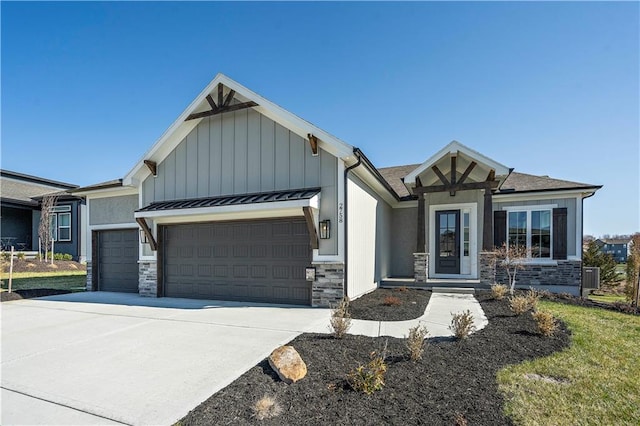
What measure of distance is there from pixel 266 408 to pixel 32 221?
90.9 feet

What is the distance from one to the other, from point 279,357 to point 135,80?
11849mm

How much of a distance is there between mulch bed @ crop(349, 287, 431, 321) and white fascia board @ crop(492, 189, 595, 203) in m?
5.09

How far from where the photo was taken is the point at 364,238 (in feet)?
32.4

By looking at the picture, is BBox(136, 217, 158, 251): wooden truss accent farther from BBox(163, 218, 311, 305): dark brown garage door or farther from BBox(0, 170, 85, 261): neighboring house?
BBox(0, 170, 85, 261): neighboring house

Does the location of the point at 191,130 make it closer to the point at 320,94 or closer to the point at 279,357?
the point at 320,94

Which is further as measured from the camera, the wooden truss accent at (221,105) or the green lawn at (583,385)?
the wooden truss accent at (221,105)

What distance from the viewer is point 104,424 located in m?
3.10

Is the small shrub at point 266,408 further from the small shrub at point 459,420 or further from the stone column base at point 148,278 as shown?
the stone column base at point 148,278

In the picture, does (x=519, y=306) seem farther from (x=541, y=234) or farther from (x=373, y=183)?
(x=541, y=234)

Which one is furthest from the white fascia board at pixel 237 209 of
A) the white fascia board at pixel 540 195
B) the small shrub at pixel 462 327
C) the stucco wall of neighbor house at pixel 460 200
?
the white fascia board at pixel 540 195

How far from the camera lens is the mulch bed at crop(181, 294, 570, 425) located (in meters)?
3.12

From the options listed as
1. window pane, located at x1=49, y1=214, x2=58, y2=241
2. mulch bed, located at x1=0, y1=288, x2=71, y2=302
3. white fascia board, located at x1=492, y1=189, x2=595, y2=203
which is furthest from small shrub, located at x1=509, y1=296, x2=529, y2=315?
window pane, located at x1=49, y1=214, x2=58, y2=241

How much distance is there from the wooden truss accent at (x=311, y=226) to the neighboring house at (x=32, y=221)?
19.0 meters

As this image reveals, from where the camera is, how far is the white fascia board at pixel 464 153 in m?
9.80
